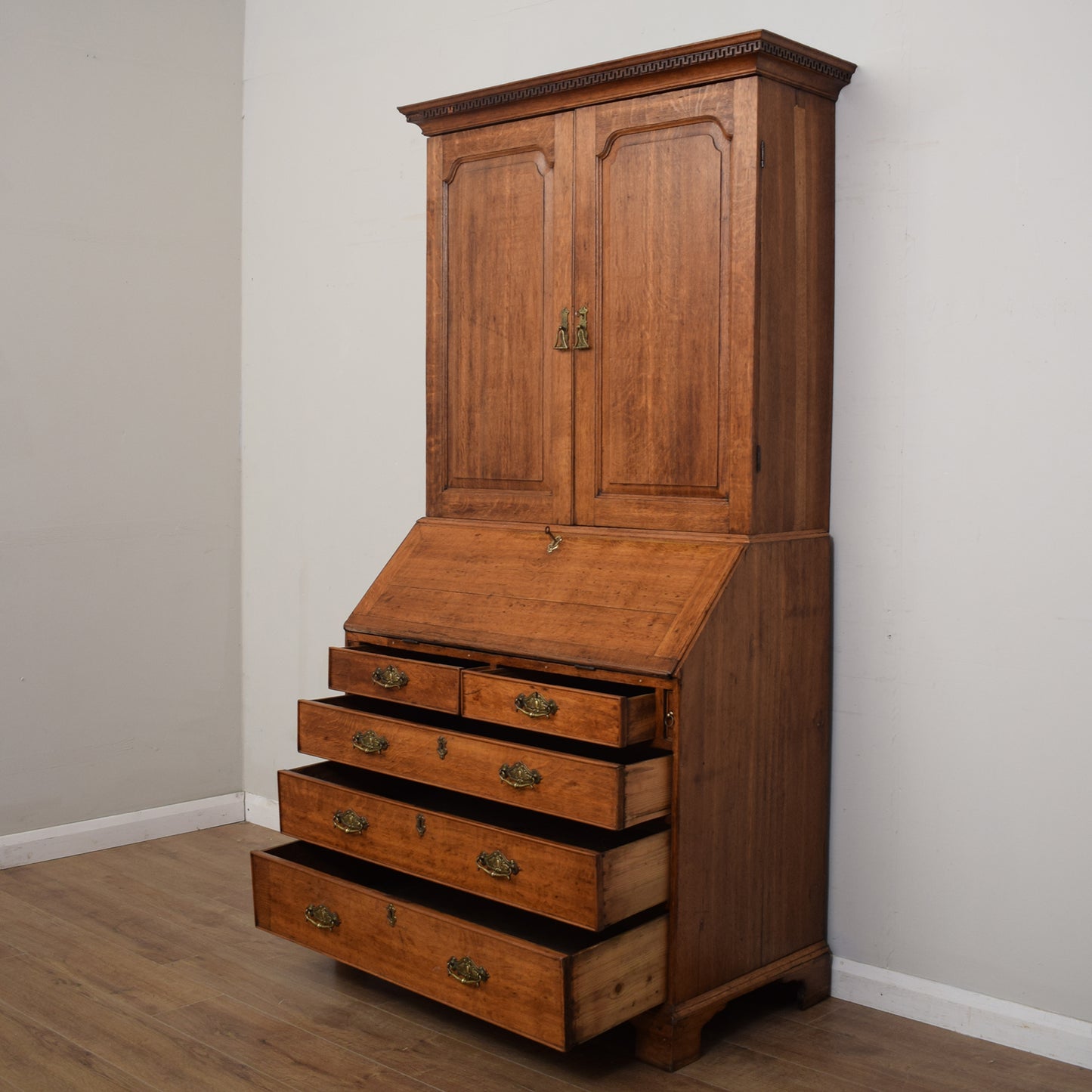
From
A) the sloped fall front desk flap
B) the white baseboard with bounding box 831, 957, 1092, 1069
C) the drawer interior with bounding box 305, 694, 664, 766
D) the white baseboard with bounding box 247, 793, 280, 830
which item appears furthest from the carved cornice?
the white baseboard with bounding box 247, 793, 280, 830

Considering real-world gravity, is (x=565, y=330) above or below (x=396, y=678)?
above

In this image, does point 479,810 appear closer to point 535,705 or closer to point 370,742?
point 370,742

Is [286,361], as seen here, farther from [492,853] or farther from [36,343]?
[492,853]

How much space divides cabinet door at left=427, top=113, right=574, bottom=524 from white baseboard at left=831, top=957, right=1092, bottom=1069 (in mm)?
1229

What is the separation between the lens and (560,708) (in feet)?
7.98

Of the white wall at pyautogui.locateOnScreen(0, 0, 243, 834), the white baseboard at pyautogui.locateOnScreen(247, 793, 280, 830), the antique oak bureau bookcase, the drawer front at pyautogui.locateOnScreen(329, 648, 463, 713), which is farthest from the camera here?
the white baseboard at pyautogui.locateOnScreen(247, 793, 280, 830)

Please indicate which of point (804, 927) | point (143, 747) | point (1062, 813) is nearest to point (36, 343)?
point (143, 747)

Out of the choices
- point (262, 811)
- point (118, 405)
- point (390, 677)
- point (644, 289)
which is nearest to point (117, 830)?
point (262, 811)

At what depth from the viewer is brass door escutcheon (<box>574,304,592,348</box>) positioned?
2.74 m

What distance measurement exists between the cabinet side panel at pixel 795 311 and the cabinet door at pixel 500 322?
0.45m

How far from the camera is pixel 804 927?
9.11 ft

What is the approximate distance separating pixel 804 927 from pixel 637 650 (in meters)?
0.82

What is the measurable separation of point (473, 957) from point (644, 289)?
140 cm

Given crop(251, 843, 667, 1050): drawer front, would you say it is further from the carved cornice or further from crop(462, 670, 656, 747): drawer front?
the carved cornice
